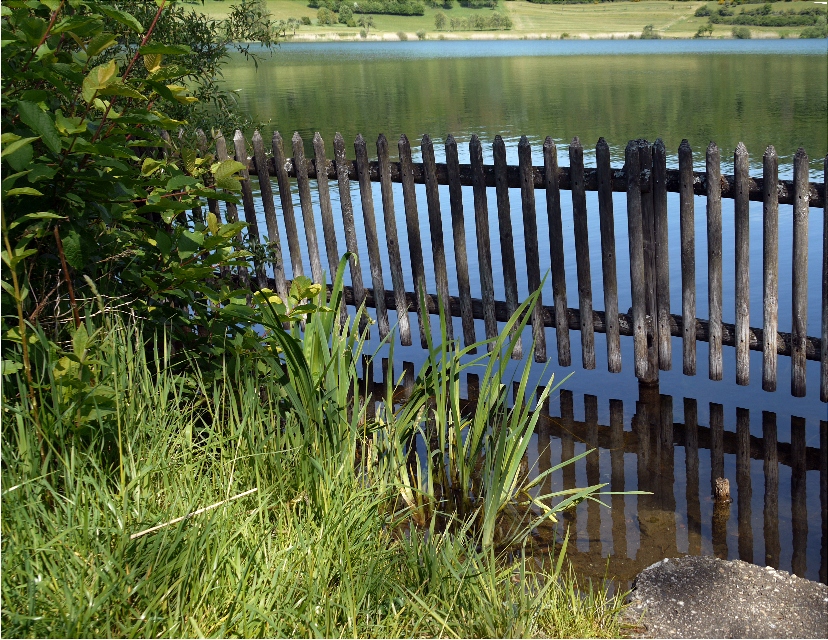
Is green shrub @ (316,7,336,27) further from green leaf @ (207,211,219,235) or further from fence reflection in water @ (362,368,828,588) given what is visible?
green leaf @ (207,211,219,235)

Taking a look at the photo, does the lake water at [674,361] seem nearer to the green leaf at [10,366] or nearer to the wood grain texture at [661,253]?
the wood grain texture at [661,253]

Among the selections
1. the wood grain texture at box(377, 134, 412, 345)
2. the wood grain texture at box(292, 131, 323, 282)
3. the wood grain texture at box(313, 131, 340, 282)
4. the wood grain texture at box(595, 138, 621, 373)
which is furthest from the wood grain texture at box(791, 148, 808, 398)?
the wood grain texture at box(292, 131, 323, 282)

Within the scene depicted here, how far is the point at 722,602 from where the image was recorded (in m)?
3.28

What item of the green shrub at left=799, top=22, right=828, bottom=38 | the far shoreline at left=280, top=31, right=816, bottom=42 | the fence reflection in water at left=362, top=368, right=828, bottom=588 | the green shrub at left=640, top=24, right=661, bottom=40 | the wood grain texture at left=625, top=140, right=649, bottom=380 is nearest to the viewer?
the fence reflection in water at left=362, top=368, right=828, bottom=588

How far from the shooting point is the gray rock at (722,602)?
3.14 m

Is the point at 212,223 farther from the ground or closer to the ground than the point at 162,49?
closer to the ground

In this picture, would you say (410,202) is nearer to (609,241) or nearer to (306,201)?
(306,201)

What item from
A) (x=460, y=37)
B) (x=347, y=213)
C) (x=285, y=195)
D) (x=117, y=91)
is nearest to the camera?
(x=117, y=91)

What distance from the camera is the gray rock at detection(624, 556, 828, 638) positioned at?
10.3 ft

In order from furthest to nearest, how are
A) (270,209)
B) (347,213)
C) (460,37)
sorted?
(460,37)
(270,209)
(347,213)

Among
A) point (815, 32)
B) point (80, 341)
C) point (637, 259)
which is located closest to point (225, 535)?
point (80, 341)

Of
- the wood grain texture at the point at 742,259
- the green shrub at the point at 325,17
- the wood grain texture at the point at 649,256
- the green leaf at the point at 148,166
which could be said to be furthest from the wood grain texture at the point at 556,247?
the green shrub at the point at 325,17

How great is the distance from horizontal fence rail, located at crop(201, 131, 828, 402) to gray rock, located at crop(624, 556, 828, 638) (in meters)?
2.17

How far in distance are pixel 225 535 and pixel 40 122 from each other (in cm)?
144
